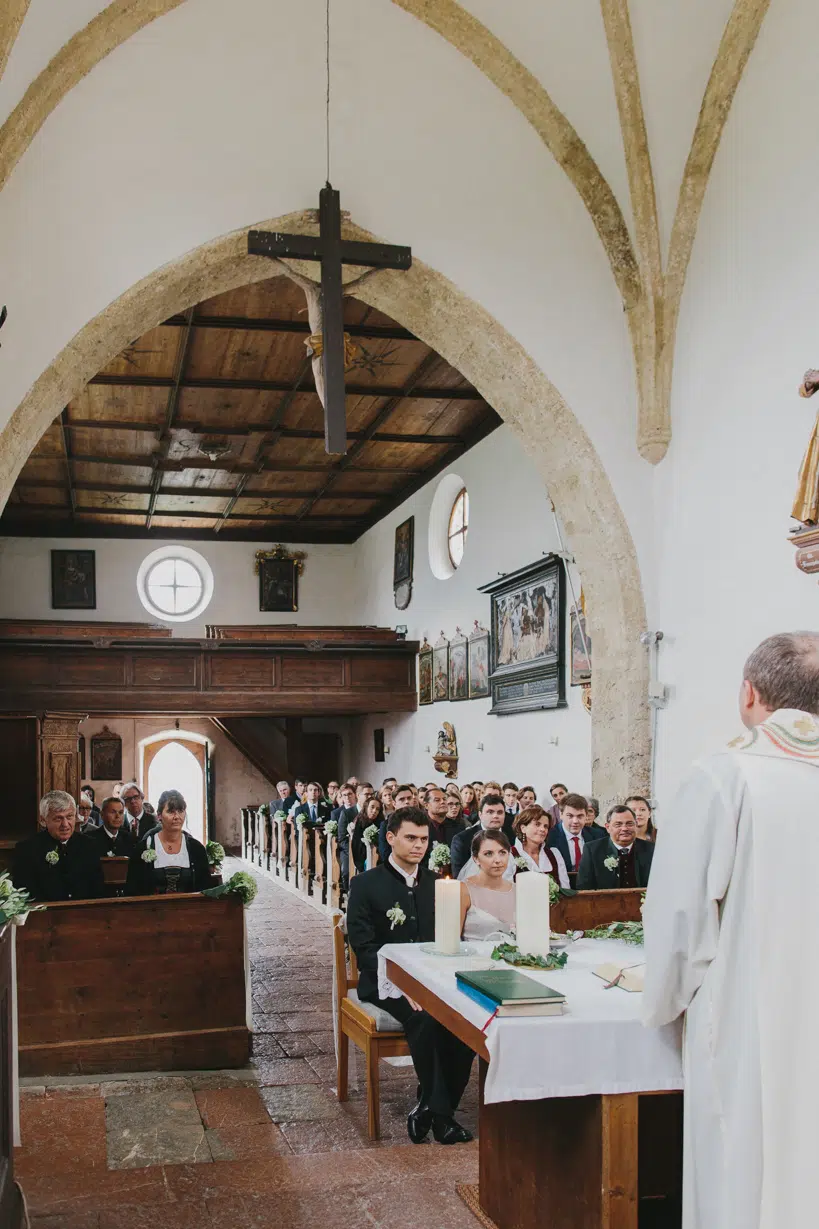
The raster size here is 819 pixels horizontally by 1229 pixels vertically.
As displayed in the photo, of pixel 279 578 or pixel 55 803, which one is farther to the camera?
pixel 279 578

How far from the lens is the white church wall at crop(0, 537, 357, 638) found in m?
20.8

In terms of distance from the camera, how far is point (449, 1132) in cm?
487

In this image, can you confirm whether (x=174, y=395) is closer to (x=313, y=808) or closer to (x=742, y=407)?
(x=313, y=808)

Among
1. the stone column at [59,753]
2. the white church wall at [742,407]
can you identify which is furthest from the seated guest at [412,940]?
the stone column at [59,753]

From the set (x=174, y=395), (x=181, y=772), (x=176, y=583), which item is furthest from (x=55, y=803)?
(x=181, y=772)

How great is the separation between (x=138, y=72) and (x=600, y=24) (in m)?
3.25

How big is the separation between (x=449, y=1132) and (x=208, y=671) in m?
12.9

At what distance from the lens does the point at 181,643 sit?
17203 mm

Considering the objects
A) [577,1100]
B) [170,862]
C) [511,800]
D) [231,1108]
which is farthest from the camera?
[511,800]

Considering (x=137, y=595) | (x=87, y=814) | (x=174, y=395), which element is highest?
(x=174, y=395)

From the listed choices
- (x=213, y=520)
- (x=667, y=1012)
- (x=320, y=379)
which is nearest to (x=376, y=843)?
(x=320, y=379)

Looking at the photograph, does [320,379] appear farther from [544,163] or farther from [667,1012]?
[667,1012]

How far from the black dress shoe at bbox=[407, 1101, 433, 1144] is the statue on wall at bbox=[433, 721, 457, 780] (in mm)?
11229

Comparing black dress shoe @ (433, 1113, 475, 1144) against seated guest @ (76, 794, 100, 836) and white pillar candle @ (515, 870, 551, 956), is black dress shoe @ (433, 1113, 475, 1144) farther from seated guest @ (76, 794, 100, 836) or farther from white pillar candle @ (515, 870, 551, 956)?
seated guest @ (76, 794, 100, 836)
